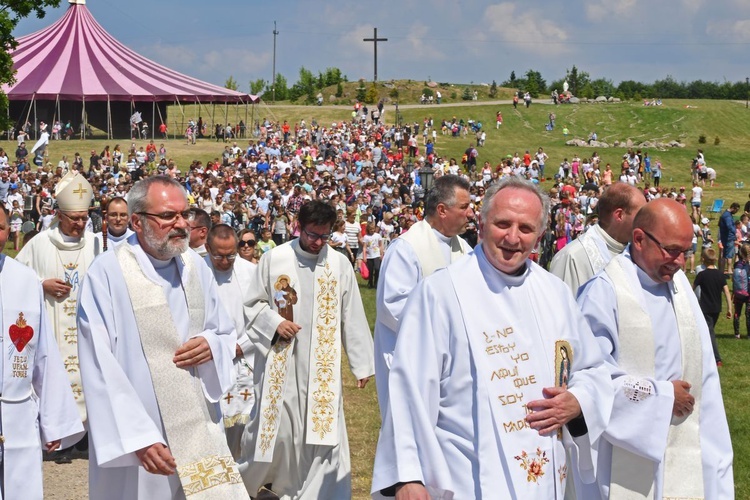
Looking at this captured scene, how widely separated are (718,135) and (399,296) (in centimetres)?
6280

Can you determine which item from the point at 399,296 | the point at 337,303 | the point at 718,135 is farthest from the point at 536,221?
the point at 718,135

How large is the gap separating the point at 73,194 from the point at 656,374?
541 centimetres

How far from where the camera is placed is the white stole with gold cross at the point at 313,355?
24.4 feet

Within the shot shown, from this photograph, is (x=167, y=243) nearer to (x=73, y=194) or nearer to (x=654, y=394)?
(x=654, y=394)

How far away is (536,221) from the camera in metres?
4.25

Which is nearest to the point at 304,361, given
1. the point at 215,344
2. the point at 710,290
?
the point at 215,344

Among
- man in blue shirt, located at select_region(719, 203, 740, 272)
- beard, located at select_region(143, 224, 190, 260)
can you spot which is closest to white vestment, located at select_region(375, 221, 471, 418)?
beard, located at select_region(143, 224, 190, 260)

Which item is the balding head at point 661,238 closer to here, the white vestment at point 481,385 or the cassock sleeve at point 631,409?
the cassock sleeve at point 631,409

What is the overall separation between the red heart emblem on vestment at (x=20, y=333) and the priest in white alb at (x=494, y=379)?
2.18 metres

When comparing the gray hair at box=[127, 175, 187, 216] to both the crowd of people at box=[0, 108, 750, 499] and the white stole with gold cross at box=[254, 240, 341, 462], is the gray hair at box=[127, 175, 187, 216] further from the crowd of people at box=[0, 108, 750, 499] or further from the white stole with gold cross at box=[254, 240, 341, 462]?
the white stole with gold cross at box=[254, 240, 341, 462]

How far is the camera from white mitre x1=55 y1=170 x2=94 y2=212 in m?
8.50

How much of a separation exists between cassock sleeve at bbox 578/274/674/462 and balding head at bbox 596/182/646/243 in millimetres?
1701

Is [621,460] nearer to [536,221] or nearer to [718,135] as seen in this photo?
[536,221]

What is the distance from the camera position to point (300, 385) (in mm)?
7617
